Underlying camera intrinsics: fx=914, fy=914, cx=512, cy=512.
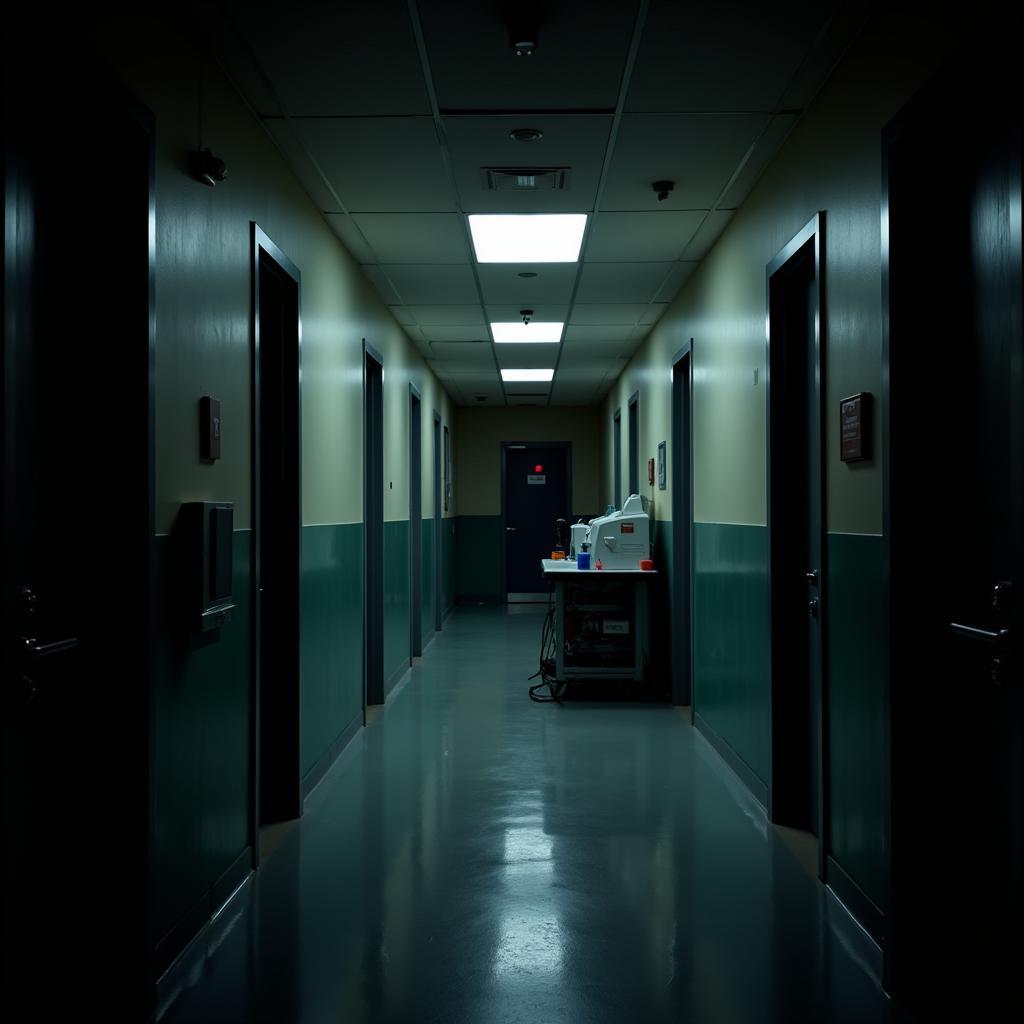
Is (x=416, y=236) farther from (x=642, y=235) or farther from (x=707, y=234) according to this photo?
(x=707, y=234)

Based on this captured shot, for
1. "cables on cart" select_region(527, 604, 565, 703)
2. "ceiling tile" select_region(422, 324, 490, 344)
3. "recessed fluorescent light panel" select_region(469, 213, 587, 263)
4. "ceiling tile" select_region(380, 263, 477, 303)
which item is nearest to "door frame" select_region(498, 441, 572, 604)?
"ceiling tile" select_region(422, 324, 490, 344)

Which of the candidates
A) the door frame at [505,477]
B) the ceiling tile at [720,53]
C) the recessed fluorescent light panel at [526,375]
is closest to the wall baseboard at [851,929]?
the ceiling tile at [720,53]

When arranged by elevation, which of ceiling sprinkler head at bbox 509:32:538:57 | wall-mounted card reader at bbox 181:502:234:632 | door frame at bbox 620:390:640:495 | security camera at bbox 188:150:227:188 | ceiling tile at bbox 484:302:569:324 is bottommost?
wall-mounted card reader at bbox 181:502:234:632

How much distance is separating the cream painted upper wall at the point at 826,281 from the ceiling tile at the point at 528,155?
74 cm

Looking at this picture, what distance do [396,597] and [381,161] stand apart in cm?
352

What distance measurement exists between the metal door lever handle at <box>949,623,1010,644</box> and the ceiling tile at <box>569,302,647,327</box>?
4468mm

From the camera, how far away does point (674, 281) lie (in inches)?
223

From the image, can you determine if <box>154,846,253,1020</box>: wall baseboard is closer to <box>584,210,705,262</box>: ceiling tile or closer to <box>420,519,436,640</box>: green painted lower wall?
<box>584,210,705,262</box>: ceiling tile

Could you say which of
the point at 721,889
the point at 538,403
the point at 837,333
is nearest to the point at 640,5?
the point at 837,333

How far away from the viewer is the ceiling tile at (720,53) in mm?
2553

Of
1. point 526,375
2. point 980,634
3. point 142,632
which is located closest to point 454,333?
point 526,375

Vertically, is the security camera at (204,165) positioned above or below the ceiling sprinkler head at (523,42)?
below

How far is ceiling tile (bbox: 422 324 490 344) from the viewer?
23.2 ft

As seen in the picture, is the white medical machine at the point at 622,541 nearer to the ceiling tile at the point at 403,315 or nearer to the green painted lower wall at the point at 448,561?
the ceiling tile at the point at 403,315
